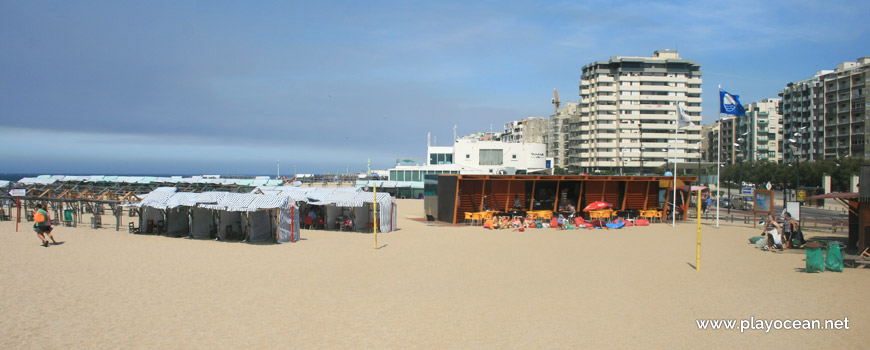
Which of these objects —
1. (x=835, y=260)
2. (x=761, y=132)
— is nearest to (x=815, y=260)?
(x=835, y=260)

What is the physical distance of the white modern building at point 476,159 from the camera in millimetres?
65500

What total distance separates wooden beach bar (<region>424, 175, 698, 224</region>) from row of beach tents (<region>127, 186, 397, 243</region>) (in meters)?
4.48

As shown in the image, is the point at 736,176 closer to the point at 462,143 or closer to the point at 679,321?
the point at 462,143

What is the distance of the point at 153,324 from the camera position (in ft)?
29.3

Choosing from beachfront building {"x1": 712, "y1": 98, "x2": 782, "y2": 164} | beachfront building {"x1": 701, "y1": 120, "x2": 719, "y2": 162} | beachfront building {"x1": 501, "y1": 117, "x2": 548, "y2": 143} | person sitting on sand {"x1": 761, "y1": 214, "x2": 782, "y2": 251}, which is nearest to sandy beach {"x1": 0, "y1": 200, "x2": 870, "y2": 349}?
person sitting on sand {"x1": 761, "y1": 214, "x2": 782, "y2": 251}

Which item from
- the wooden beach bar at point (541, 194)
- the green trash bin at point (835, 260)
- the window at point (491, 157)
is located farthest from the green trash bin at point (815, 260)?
the window at point (491, 157)

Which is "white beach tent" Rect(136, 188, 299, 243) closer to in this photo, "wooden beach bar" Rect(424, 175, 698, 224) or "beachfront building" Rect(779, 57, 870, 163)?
"wooden beach bar" Rect(424, 175, 698, 224)

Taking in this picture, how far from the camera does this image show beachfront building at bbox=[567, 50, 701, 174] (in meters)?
94.9

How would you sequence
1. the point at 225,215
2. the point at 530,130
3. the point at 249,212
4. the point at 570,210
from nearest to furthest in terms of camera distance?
the point at 249,212 < the point at 225,215 < the point at 570,210 < the point at 530,130

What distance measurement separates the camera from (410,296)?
1102 centimetres

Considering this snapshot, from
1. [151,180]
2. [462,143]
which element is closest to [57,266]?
[151,180]

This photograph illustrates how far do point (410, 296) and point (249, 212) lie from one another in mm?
10749

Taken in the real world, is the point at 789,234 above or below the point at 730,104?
below

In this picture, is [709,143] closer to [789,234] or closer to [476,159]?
[476,159]
